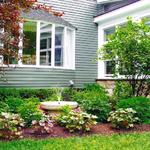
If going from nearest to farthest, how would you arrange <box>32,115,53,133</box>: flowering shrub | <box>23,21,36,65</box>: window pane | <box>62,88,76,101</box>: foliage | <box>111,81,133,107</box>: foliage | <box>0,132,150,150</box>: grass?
<box>0,132,150,150</box>: grass
<box>32,115,53,133</box>: flowering shrub
<box>111,81,133,107</box>: foliage
<box>62,88,76,101</box>: foliage
<box>23,21,36,65</box>: window pane

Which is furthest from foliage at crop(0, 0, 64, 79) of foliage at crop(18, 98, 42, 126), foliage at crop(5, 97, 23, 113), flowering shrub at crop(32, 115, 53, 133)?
flowering shrub at crop(32, 115, 53, 133)

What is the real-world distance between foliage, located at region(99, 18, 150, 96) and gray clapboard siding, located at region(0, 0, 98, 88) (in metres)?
4.24

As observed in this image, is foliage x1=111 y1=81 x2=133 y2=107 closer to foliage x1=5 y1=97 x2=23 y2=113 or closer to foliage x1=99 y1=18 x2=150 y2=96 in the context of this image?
foliage x1=99 y1=18 x2=150 y2=96

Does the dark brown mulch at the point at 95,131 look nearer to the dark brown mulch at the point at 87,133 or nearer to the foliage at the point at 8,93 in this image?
the dark brown mulch at the point at 87,133

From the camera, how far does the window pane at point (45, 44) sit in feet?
52.5

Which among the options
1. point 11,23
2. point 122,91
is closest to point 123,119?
point 11,23

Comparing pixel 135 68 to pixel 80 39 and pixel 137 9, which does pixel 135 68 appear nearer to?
A: pixel 137 9

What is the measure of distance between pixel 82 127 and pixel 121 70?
4.33 metres

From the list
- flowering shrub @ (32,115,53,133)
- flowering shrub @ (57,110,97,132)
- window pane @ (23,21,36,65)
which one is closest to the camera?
flowering shrub @ (32,115,53,133)

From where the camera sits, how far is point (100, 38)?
18.8 metres

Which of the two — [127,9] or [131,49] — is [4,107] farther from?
[127,9]

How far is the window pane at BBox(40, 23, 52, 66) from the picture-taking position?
1602cm

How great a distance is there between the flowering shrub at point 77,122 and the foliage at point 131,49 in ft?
11.9

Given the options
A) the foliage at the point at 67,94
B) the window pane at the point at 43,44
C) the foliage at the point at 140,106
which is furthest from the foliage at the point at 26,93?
the foliage at the point at 140,106
